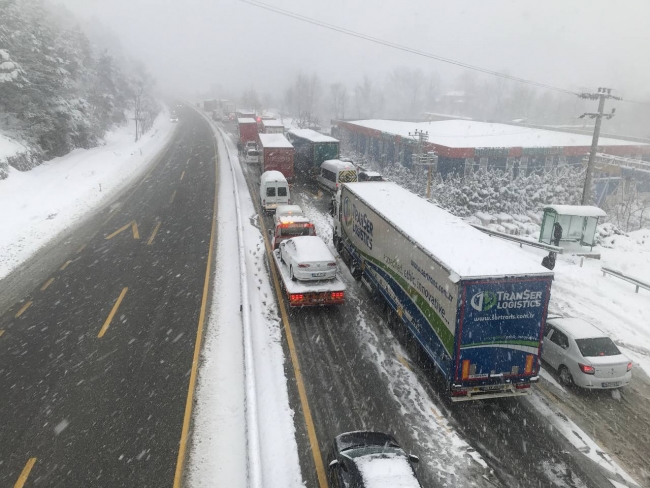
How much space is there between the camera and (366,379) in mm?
11398

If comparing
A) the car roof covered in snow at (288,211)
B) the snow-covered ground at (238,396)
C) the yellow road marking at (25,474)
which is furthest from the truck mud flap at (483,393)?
the car roof covered in snow at (288,211)

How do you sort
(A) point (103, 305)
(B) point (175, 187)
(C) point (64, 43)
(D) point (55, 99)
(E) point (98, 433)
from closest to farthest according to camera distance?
1. (E) point (98, 433)
2. (A) point (103, 305)
3. (B) point (175, 187)
4. (D) point (55, 99)
5. (C) point (64, 43)

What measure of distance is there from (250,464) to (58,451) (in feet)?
13.1

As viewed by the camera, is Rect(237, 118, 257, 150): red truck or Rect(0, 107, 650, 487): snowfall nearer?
Rect(0, 107, 650, 487): snowfall

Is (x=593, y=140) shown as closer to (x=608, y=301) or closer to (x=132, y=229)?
(x=608, y=301)

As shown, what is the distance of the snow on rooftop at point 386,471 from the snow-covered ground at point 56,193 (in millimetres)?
17512

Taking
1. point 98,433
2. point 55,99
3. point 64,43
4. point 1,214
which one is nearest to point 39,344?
point 98,433

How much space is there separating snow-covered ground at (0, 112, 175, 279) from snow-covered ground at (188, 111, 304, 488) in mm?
10272

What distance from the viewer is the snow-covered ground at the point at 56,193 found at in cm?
2181

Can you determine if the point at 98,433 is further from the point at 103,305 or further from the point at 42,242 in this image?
the point at 42,242

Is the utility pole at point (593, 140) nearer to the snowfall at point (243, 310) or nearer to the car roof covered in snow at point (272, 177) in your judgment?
the snowfall at point (243, 310)

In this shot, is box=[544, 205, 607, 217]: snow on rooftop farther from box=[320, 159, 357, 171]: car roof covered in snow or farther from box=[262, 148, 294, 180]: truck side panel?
box=[262, 148, 294, 180]: truck side panel

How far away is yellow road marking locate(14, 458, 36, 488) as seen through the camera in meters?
7.89

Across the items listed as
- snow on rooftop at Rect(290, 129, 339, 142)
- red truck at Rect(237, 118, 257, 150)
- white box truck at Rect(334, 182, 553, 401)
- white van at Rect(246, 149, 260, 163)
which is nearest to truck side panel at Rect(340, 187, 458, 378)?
white box truck at Rect(334, 182, 553, 401)
